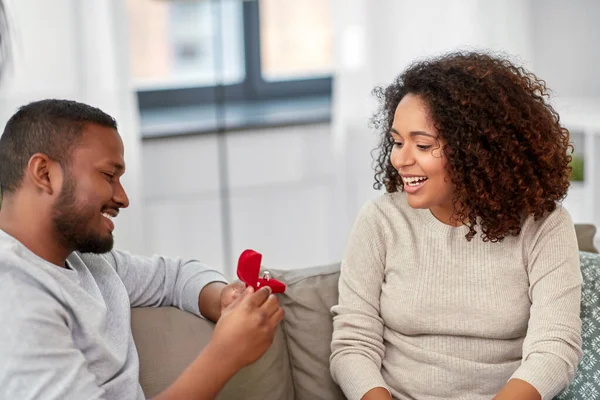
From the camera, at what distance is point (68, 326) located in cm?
142

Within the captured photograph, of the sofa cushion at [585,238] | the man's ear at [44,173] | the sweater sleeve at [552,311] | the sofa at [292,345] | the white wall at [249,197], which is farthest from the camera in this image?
the white wall at [249,197]

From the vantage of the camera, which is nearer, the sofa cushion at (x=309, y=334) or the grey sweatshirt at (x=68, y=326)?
the grey sweatshirt at (x=68, y=326)

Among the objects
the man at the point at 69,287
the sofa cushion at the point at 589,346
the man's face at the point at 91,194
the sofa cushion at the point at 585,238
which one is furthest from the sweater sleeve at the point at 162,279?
the sofa cushion at the point at 585,238

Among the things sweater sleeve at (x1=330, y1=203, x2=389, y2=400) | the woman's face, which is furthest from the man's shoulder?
the woman's face

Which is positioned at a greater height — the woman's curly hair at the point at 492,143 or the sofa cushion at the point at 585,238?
the woman's curly hair at the point at 492,143

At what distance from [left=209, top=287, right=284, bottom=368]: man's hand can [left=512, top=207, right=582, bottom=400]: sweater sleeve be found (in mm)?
483

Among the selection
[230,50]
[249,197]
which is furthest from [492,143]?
[230,50]

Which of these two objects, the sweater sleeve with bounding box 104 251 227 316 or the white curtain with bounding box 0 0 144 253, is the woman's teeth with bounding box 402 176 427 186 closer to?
the sweater sleeve with bounding box 104 251 227 316

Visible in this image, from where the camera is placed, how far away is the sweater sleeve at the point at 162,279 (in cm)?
178

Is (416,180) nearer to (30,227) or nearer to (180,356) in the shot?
(180,356)

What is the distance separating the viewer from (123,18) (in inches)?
122

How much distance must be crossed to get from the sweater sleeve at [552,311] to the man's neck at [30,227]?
0.88 m

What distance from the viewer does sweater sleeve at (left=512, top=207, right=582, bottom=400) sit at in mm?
1659

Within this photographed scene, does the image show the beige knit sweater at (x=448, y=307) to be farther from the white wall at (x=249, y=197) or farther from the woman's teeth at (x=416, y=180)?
the white wall at (x=249, y=197)
